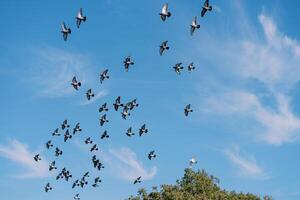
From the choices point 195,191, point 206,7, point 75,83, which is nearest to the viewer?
point 206,7

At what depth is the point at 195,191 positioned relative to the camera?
2835 inches

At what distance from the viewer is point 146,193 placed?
231 feet

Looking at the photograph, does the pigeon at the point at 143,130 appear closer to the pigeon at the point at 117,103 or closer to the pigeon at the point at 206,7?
the pigeon at the point at 117,103

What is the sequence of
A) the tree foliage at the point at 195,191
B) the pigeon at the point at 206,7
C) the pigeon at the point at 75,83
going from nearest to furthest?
1. the pigeon at the point at 206,7
2. the pigeon at the point at 75,83
3. the tree foliage at the point at 195,191

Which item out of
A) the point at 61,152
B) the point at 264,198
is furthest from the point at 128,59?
the point at 264,198

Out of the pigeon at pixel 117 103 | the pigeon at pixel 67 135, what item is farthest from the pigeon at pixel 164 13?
the pigeon at pixel 67 135

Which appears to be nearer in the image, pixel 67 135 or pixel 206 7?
pixel 206 7

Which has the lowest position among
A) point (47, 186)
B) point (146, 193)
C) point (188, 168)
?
point (47, 186)

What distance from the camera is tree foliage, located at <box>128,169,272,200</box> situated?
66.9 meters

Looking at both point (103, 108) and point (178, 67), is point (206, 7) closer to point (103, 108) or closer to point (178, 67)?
point (178, 67)

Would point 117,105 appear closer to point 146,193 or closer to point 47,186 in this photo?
point 47,186

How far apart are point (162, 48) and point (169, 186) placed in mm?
30614

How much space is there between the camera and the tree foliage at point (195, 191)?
220 ft

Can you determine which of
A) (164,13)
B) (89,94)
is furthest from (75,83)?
(164,13)
